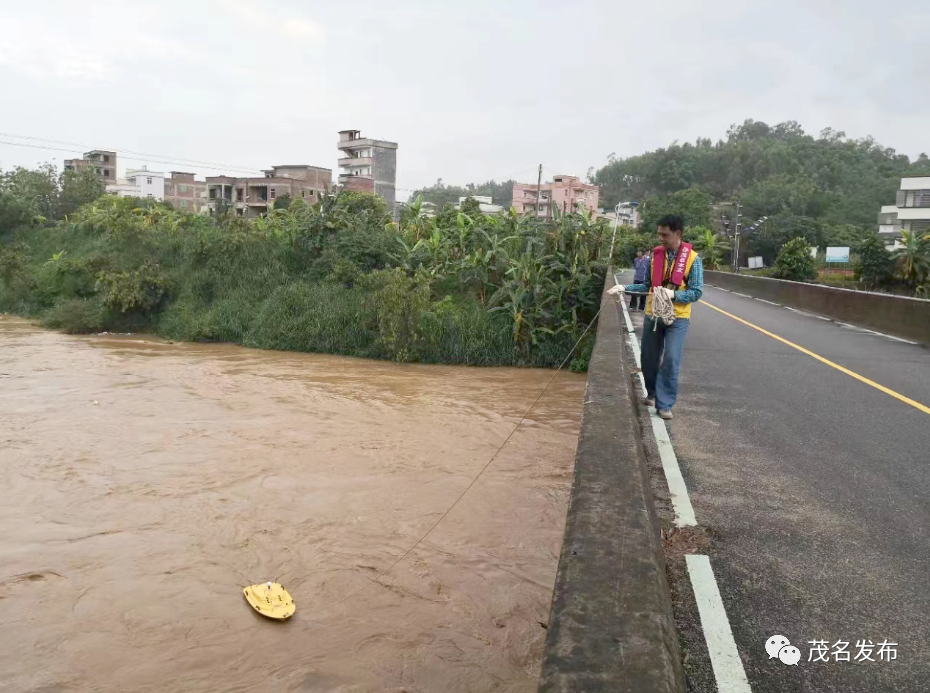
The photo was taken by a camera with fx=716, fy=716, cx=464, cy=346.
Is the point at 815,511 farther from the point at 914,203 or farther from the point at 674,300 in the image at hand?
the point at 914,203

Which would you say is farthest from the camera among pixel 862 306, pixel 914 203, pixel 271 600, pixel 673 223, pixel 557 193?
pixel 557 193

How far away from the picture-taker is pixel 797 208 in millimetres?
77188

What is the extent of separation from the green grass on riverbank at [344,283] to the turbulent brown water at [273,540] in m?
5.88

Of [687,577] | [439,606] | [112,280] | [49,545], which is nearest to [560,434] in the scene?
[439,606]

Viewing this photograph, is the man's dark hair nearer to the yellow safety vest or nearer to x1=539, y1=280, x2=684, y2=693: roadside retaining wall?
the yellow safety vest

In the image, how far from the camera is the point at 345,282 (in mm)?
25078

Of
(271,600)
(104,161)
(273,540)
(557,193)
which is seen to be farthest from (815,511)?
(104,161)

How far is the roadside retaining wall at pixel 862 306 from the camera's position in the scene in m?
13.6

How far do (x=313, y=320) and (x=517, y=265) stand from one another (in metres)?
7.38

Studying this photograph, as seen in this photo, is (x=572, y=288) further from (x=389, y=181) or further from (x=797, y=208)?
(x=797, y=208)

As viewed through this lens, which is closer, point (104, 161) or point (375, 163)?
point (375, 163)

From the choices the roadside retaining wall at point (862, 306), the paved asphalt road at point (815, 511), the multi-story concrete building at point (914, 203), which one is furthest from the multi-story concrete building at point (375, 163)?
the paved asphalt road at point (815, 511)

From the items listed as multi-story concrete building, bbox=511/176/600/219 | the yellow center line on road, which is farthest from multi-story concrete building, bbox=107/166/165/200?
the yellow center line on road

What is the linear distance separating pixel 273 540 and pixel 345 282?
1838 centimetres
